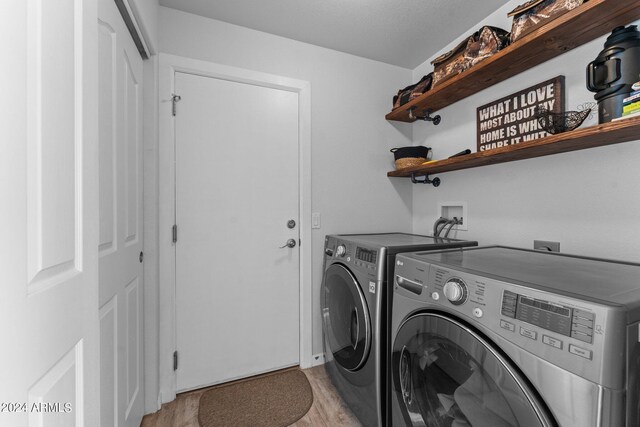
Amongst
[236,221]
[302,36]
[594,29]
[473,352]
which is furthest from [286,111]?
[473,352]

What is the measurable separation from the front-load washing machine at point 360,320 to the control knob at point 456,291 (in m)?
0.41

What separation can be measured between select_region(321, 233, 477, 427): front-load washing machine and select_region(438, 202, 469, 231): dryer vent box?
1.17ft

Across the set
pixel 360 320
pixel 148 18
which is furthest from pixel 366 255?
pixel 148 18

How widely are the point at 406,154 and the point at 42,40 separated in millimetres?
1940

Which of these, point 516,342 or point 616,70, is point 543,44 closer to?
point 616,70

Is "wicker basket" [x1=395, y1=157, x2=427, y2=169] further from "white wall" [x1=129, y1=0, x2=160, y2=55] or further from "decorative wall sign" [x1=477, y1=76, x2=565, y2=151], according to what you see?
"white wall" [x1=129, y1=0, x2=160, y2=55]

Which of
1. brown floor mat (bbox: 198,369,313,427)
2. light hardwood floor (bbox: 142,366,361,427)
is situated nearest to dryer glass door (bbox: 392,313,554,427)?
light hardwood floor (bbox: 142,366,361,427)

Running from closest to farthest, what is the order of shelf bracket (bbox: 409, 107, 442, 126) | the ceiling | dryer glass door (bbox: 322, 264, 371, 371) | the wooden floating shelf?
the wooden floating shelf, dryer glass door (bbox: 322, 264, 371, 371), the ceiling, shelf bracket (bbox: 409, 107, 442, 126)

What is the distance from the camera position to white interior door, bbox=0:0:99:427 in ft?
1.40

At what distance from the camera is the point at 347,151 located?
6.88 ft

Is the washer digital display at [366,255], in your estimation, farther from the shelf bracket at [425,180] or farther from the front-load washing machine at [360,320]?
the shelf bracket at [425,180]

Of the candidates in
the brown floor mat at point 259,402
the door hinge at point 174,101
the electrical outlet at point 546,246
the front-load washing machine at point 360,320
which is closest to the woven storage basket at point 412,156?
the front-load washing machine at point 360,320

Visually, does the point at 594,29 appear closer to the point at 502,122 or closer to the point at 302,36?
the point at 502,122

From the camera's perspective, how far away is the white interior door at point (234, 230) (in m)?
1.70
